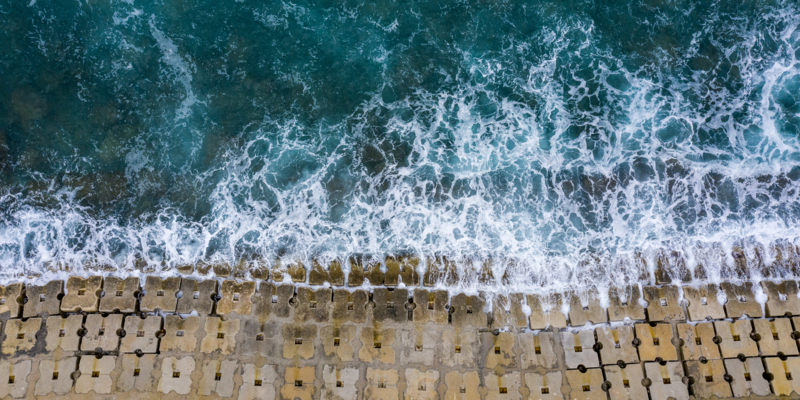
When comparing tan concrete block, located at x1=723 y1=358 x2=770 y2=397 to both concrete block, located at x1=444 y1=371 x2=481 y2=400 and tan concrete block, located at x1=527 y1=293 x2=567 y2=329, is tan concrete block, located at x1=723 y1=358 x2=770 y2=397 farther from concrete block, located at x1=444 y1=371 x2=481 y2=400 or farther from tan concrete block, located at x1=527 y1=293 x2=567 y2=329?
concrete block, located at x1=444 y1=371 x2=481 y2=400

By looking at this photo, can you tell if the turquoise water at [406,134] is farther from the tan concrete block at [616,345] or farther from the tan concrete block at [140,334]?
the tan concrete block at [140,334]

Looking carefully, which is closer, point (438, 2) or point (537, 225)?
point (537, 225)

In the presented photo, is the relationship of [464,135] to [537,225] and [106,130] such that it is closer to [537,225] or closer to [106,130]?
[537,225]

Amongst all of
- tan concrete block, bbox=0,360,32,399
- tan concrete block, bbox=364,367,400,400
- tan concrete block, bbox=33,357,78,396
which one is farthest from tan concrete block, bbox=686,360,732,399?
tan concrete block, bbox=0,360,32,399

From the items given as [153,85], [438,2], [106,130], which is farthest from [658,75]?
[106,130]

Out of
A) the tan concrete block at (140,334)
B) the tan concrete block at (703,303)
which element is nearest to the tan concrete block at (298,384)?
the tan concrete block at (140,334)

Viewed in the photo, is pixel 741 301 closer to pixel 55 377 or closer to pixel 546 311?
pixel 546 311
